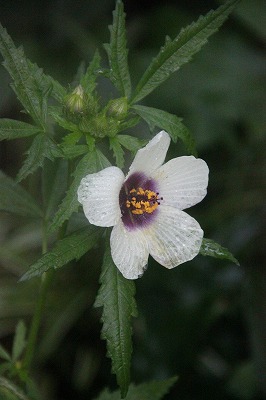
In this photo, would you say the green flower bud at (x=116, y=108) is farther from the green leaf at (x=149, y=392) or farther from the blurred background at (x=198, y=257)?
the blurred background at (x=198, y=257)

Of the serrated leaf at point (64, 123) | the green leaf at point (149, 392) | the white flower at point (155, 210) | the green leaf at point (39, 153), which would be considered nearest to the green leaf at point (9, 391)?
the green leaf at point (149, 392)

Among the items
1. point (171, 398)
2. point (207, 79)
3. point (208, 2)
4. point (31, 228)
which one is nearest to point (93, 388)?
point (171, 398)

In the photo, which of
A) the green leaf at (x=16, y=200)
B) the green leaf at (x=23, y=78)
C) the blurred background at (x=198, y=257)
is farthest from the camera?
the blurred background at (x=198, y=257)

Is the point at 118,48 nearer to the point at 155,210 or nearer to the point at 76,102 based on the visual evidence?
the point at 76,102

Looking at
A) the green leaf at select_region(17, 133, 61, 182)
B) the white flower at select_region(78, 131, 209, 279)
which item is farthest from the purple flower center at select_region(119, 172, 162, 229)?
the green leaf at select_region(17, 133, 61, 182)

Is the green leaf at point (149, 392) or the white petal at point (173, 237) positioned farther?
the green leaf at point (149, 392)

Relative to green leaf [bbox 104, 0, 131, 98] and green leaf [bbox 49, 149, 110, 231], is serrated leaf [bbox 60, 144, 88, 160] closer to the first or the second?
green leaf [bbox 49, 149, 110, 231]

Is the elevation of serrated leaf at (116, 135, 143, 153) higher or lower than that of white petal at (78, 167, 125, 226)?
higher
